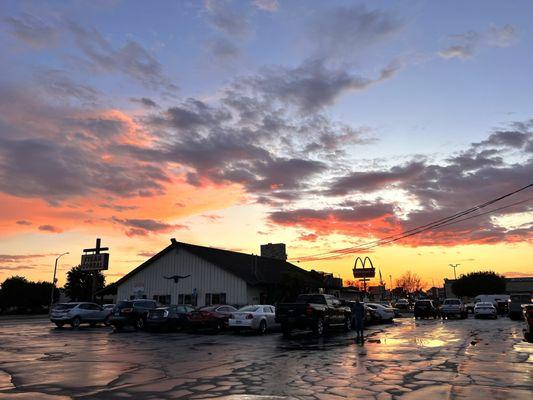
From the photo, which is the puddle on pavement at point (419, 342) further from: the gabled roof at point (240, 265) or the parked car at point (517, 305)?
the gabled roof at point (240, 265)

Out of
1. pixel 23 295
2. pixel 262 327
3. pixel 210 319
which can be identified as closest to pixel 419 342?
pixel 262 327

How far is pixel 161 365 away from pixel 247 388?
440 cm

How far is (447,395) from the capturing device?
28.7 feet

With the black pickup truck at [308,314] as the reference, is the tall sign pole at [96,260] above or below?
above

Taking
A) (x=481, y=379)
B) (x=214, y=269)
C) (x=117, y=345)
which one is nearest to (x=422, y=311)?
(x=214, y=269)

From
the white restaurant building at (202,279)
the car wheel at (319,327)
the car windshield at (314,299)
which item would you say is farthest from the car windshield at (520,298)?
the car wheel at (319,327)

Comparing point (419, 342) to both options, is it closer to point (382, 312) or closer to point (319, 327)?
point (319, 327)

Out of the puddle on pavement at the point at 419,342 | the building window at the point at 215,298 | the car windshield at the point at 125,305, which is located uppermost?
the building window at the point at 215,298

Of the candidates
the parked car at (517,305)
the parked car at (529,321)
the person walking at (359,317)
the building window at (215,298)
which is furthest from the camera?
the building window at (215,298)

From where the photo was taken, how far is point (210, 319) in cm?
2692

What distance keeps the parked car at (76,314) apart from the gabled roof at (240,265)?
10391mm

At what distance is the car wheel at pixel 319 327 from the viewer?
74.5 feet

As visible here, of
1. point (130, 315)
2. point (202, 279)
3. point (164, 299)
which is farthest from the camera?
point (164, 299)

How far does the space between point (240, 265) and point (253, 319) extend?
64.6ft
